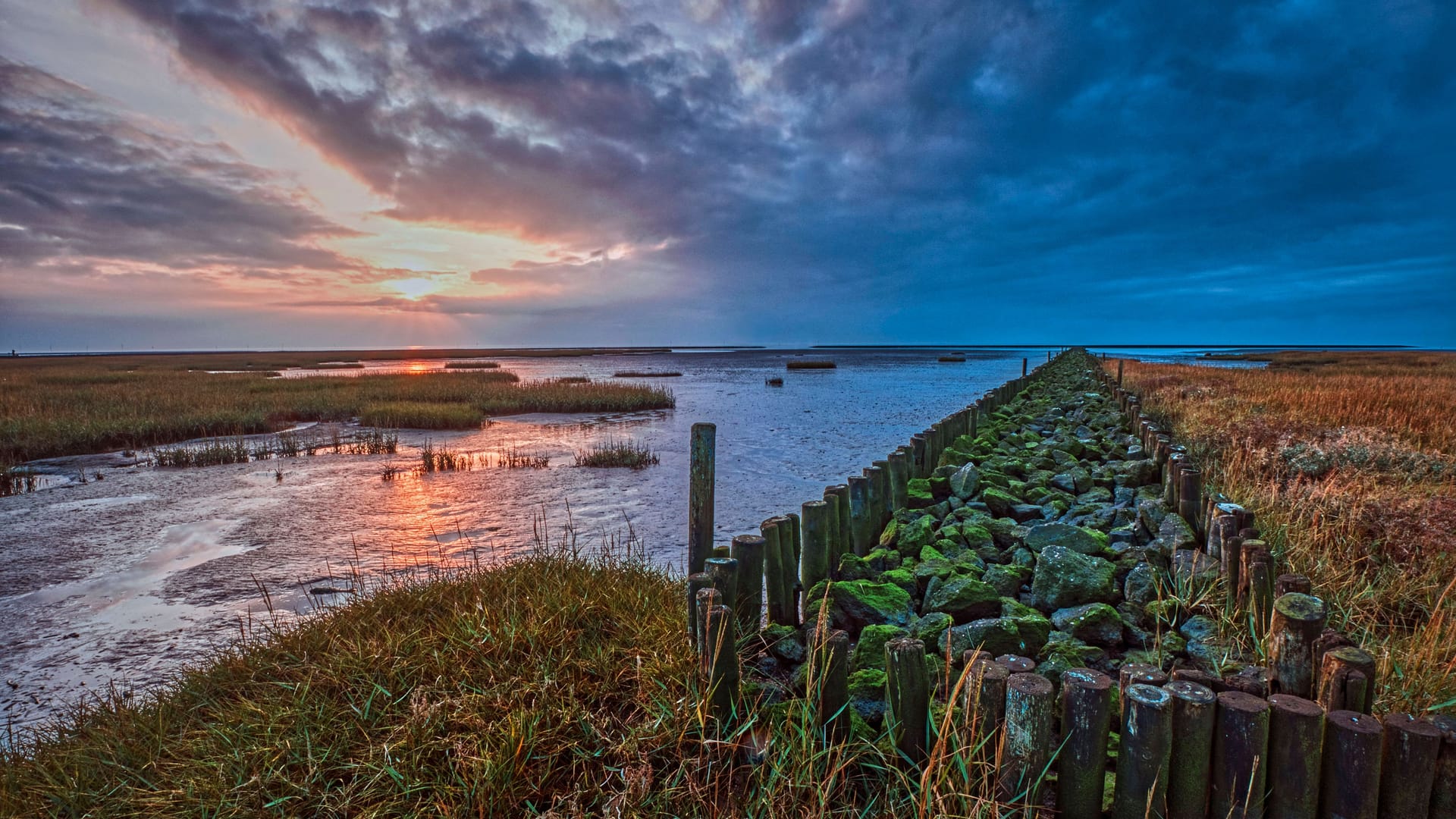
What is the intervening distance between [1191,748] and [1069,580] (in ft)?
6.66

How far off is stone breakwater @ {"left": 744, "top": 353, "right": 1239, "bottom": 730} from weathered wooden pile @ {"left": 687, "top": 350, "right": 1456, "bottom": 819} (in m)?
0.02

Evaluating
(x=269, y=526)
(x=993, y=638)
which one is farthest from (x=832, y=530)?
(x=269, y=526)

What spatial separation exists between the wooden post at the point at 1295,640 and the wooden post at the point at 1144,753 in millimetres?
936

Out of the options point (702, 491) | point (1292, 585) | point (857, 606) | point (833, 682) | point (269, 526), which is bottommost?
point (269, 526)

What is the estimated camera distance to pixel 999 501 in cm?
599

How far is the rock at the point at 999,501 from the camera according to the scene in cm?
594

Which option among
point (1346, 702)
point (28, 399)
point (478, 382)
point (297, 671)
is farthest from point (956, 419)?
point (28, 399)

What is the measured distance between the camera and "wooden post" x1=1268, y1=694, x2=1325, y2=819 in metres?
2.00

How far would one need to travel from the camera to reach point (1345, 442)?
24.9 ft

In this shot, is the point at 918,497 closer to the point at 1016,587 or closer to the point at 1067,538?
the point at 1067,538

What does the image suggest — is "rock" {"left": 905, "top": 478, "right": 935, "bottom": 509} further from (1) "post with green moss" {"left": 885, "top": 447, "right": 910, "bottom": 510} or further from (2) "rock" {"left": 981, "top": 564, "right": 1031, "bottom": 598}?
(2) "rock" {"left": 981, "top": 564, "right": 1031, "bottom": 598}

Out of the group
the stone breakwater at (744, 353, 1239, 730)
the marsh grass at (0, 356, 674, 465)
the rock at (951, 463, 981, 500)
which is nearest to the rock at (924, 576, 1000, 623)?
the stone breakwater at (744, 353, 1239, 730)

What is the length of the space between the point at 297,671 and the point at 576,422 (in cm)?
1582

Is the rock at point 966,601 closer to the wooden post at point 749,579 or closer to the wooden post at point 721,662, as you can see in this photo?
the wooden post at point 749,579
